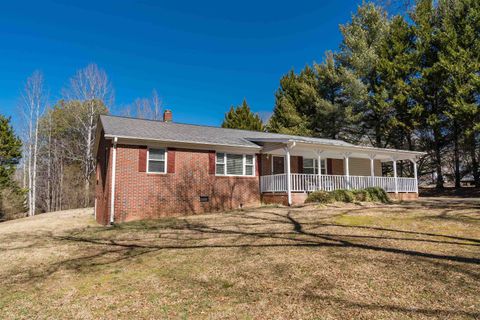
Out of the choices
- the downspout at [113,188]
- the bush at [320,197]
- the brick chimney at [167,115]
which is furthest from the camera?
the brick chimney at [167,115]

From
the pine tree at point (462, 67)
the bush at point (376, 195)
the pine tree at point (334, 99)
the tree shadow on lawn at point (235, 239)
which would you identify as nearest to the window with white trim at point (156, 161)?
the tree shadow on lawn at point (235, 239)

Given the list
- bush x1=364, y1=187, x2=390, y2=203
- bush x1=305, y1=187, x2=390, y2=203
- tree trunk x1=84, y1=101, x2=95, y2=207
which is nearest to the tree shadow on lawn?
bush x1=305, y1=187, x2=390, y2=203

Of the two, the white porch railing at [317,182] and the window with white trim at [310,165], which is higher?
the window with white trim at [310,165]

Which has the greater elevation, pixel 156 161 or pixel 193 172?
pixel 156 161

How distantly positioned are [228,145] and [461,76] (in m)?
19.2

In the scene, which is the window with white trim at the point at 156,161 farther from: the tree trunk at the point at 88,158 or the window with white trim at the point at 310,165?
the tree trunk at the point at 88,158

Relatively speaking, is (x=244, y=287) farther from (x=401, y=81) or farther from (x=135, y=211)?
(x=401, y=81)

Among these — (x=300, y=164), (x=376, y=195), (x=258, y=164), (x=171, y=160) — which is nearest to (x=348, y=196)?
(x=376, y=195)

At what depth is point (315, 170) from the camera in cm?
1831

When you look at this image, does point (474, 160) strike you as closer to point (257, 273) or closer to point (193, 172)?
point (193, 172)

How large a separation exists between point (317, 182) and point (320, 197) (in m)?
1.80

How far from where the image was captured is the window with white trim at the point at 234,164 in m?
14.3

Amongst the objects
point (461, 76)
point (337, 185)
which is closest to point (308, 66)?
point (461, 76)

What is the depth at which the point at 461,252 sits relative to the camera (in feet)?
17.3
